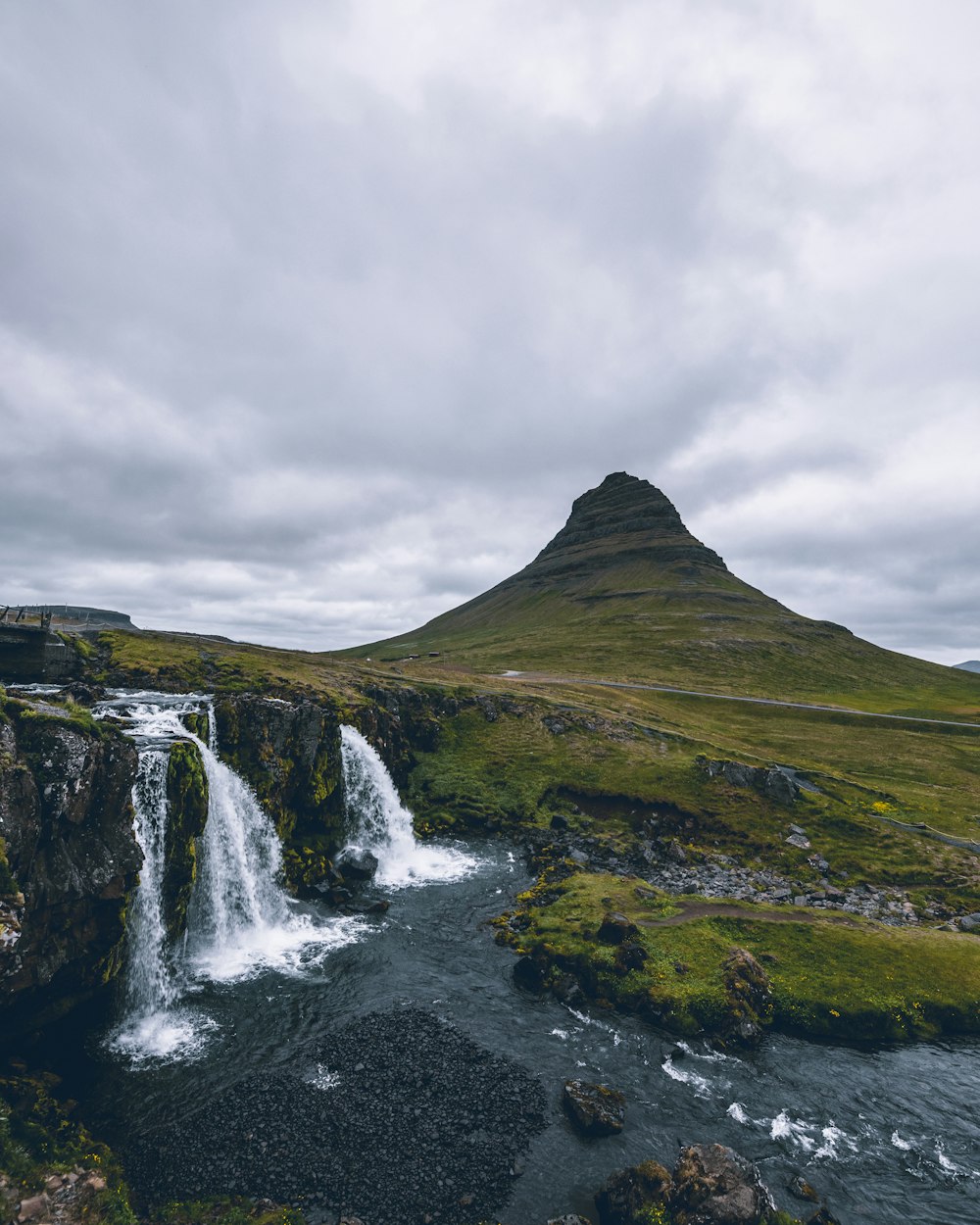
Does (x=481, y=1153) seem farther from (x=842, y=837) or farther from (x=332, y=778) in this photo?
(x=842, y=837)

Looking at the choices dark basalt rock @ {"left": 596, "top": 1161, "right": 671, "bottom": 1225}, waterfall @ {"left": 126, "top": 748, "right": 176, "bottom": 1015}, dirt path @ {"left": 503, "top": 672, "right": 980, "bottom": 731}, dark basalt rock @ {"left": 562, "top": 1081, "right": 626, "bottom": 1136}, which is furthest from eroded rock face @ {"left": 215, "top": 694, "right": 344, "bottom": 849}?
dirt path @ {"left": 503, "top": 672, "right": 980, "bottom": 731}

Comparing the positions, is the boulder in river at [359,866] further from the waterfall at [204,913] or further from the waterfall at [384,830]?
the waterfall at [204,913]

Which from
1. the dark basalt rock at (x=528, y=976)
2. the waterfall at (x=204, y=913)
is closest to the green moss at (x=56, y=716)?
the waterfall at (x=204, y=913)

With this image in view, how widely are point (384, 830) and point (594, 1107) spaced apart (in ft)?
114

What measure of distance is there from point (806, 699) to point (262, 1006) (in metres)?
143

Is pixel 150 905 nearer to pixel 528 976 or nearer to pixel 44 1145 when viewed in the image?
pixel 44 1145

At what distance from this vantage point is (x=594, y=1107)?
2353 centimetres

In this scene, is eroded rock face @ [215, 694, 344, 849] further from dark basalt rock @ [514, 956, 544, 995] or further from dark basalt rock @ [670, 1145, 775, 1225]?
dark basalt rock @ [670, 1145, 775, 1225]

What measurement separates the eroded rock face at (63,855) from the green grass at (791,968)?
967 inches

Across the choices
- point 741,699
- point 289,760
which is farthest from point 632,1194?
point 741,699

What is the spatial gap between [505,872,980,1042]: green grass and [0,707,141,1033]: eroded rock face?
80.6ft

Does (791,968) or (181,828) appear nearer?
(791,968)

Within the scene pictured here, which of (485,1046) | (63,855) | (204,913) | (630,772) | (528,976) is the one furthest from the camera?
(630,772)

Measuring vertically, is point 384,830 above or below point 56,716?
below
